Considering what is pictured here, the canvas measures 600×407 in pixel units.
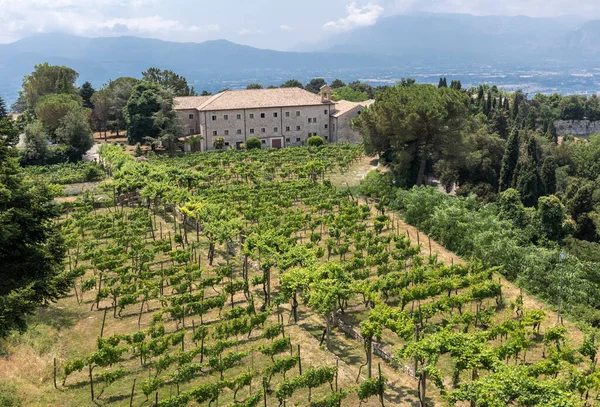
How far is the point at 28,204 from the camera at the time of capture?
1717 cm

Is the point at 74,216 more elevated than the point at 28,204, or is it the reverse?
the point at 28,204

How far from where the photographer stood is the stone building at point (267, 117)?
2338 inches

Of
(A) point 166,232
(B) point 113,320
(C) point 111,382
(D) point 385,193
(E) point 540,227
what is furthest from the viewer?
(D) point 385,193

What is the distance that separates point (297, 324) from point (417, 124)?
23.2 meters

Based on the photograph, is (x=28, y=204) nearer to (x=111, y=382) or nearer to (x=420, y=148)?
(x=111, y=382)

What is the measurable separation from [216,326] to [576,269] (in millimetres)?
16165

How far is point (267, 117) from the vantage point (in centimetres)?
6109

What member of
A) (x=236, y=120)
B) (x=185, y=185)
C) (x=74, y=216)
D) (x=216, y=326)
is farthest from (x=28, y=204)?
(x=236, y=120)

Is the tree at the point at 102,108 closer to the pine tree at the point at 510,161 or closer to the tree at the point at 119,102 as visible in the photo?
the tree at the point at 119,102

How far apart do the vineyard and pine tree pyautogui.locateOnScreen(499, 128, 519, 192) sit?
16574 millimetres

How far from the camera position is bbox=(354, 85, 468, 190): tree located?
125 ft

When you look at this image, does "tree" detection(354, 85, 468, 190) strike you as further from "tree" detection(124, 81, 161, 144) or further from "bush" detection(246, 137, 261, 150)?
"tree" detection(124, 81, 161, 144)

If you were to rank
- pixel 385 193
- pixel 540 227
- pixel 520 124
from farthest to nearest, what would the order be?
pixel 520 124
pixel 385 193
pixel 540 227

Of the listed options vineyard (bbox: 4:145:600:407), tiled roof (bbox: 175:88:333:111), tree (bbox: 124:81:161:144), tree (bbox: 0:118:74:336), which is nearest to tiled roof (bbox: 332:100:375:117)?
tiled roof (bbox: 175:88:333:111)
